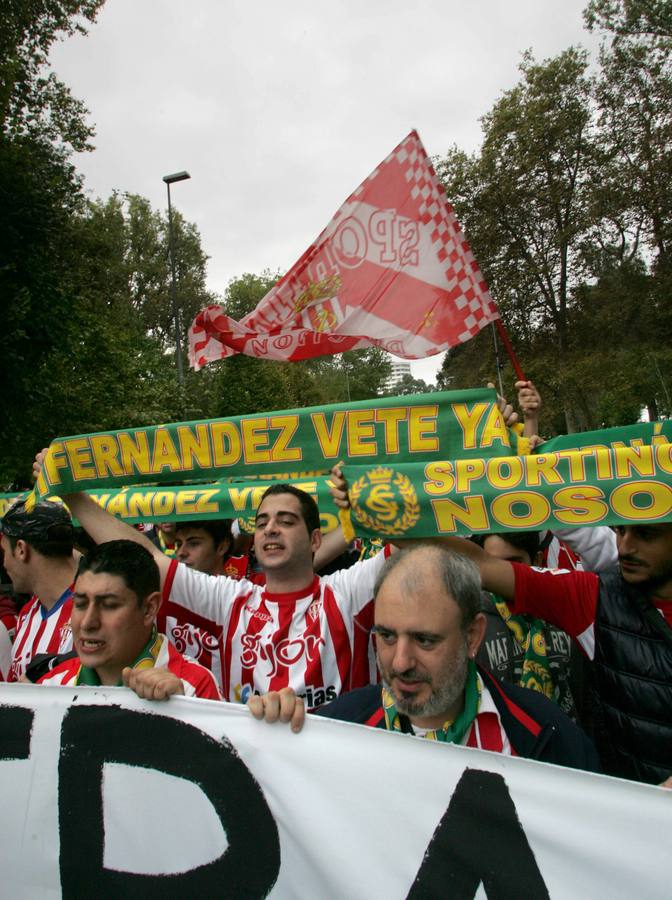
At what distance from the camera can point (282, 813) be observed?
183cm

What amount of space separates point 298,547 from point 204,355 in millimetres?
3122

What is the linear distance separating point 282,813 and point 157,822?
367mm

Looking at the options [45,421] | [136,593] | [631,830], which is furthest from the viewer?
[45,421]

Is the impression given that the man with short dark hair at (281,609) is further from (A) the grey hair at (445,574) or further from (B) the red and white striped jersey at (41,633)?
(A) the grey hair at (445,574)

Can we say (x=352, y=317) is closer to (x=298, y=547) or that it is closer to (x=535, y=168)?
(x=298, y=547)

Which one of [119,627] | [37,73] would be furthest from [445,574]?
[37,73]

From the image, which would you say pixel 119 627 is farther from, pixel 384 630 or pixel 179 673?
pixel 384 630

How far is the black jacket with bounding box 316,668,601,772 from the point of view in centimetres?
186

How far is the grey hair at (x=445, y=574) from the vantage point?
1.91 m

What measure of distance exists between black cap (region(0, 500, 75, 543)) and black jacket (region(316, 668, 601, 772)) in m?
1.71

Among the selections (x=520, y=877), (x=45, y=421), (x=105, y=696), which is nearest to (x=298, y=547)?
(x=105, y=696)

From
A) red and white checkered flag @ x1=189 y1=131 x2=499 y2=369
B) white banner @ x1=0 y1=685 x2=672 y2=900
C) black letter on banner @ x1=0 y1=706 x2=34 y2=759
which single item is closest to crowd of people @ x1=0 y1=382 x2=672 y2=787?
white banner @ x1=0 y1=685 x2=672 y2=900

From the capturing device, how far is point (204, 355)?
18.2 ft

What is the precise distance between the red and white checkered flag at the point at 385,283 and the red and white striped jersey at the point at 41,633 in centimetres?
242
